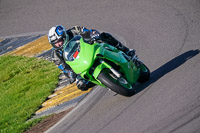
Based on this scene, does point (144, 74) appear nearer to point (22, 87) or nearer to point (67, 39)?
point (67, 39)

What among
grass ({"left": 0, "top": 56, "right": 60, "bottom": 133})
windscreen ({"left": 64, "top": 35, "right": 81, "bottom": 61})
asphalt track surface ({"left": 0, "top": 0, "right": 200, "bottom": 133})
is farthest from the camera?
grass ({"left": 0, "top": 56, "right": 60, "bottom": 133})

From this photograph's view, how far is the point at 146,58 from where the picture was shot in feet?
34.2

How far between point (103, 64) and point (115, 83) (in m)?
0.48

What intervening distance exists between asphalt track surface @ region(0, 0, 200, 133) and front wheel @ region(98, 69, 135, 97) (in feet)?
0.80

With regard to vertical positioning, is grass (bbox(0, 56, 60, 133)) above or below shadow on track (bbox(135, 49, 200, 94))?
below

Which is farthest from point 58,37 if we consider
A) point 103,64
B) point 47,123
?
point 47,123

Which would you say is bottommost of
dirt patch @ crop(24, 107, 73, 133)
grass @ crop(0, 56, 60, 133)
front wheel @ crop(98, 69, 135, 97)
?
grass @ crop(0, 56, 60, 133)

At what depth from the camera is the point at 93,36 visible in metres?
8.96

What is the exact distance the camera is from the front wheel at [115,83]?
781 centimetres

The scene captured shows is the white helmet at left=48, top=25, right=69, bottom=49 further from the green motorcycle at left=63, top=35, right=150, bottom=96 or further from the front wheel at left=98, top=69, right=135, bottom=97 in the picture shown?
the front wheel at left=98, top=69, right=135, bottom=97

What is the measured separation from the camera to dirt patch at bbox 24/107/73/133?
9.02 metres

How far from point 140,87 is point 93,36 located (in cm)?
151

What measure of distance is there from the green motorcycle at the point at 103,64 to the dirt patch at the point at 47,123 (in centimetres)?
137

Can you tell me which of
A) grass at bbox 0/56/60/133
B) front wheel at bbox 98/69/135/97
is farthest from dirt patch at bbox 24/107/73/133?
front wheel at bbox 98/69/135/97
